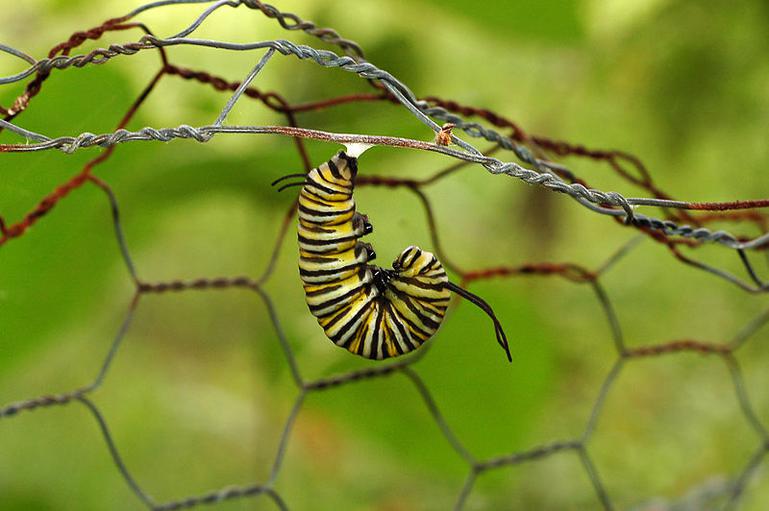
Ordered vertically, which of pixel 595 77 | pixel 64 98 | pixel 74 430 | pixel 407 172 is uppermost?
pixel 595 77

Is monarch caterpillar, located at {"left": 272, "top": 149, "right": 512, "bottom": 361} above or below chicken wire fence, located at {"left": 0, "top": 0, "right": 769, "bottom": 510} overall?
below

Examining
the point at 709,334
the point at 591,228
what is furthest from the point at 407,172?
the point at 709,334

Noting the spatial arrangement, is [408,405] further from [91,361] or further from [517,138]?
[91,361]

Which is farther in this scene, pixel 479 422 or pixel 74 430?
pixel 74 430

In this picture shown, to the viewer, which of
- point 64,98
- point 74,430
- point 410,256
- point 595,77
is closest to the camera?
point 410,256

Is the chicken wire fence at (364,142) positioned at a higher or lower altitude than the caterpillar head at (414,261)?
higher
